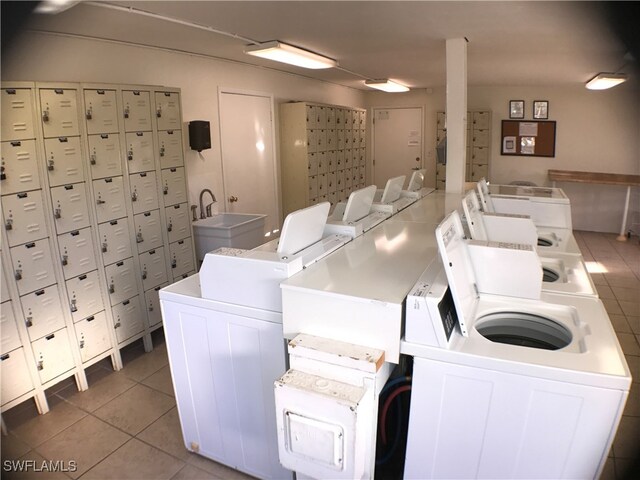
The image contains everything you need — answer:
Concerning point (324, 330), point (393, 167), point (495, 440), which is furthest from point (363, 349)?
point (393, 167)

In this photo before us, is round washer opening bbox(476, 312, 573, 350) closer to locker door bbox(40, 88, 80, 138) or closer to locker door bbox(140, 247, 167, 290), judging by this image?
locker door bbox(140, 247, 167, 290)

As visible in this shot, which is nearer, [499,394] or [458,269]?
[499,394]

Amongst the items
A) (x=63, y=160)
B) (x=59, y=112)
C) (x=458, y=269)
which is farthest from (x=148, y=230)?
(x=458, y=269)

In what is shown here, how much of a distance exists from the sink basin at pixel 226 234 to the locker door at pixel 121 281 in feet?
2.85

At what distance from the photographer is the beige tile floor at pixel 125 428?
7.72ft

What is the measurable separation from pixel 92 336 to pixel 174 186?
1355 millimetres

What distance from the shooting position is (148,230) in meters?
3.51

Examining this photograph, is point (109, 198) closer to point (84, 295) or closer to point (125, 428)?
point (84, 295)

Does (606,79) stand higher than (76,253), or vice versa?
(606,79)

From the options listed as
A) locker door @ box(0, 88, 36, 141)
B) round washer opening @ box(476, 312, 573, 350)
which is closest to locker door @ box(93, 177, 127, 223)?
locker door @ box(0, 88, 36, 141)

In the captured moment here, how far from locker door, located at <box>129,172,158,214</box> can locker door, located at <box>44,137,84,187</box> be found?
1.42 feet

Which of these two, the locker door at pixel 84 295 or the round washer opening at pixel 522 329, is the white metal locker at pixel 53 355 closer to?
the locker door at pixel 84 295

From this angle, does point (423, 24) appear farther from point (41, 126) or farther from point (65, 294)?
point (65, 294)

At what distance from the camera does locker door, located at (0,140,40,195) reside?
2533 mm
